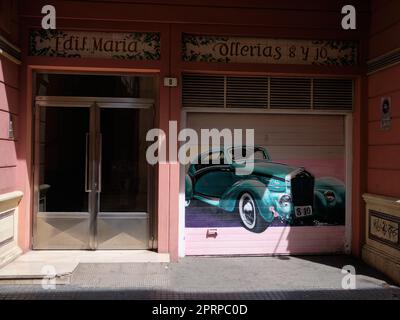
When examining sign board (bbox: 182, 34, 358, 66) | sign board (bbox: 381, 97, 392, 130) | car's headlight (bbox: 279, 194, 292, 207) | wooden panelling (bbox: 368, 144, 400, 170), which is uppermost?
sign board (bbox: 182, 34, 358, 66)

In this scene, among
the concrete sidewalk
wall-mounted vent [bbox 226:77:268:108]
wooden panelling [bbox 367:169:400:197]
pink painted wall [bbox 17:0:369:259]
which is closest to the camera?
the concrete sidewalk

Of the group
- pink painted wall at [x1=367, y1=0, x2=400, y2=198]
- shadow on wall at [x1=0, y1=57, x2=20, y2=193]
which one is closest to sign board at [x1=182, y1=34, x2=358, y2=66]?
pink painted wall at [x1=367, y1=0, x2=400, y2=198]

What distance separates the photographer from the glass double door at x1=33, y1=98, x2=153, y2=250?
6.91 m

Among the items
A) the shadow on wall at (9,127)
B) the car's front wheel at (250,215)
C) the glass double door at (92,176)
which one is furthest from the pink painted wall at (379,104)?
the shadow on wall at (9,127)

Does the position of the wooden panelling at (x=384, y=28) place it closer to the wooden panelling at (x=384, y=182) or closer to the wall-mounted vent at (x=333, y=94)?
the wall-mounted vent at (x=333, y=94)

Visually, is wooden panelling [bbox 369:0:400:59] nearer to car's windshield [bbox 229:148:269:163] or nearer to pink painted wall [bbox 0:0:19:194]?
car's windshield [bbox 229:148:269:163]

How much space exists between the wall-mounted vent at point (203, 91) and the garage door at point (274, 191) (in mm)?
163

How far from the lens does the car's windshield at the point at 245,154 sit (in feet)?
23.3

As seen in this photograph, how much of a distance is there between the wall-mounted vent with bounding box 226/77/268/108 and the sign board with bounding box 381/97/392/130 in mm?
1655
